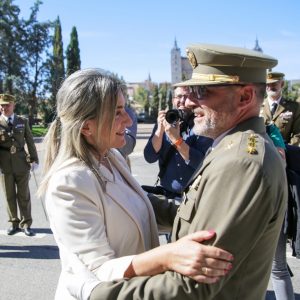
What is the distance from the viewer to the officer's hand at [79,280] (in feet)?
4.61

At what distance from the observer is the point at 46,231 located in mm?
5980

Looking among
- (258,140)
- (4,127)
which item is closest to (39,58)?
(4,127)

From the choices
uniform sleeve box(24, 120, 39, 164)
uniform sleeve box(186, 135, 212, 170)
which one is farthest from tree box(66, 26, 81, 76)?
uniform sleeve box(186, 135, 212, 170)

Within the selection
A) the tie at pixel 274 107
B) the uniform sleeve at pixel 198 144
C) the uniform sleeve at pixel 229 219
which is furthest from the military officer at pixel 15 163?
the uniform sleeve at pixel 229 219

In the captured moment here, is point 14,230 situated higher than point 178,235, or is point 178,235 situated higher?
point 178,235

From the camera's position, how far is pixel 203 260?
121cm

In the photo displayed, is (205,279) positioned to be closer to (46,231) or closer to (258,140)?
(258,140)

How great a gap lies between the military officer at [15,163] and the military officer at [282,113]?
3465 millimetres

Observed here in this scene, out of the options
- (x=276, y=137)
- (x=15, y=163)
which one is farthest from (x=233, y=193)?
(x=15, y=163)

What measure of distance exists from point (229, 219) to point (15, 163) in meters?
5.35

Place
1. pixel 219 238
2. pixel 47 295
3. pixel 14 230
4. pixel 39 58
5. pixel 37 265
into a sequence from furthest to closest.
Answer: pixel 39 58, pixel 14 230, pixel 37 265, pixel 47 295, pixel 219 238

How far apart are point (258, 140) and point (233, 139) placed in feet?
0.30

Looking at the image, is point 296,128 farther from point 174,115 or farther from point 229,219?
point 229,219

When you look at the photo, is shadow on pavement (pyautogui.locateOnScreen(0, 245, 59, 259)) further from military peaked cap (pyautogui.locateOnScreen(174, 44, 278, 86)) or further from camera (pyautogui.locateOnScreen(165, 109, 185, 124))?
military peaked cap (pyautogui.locateOnScreen(174, 44, 278, 86))
